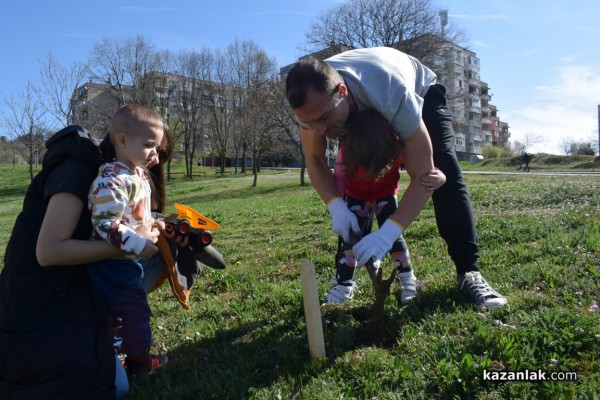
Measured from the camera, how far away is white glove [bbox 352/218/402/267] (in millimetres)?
2627

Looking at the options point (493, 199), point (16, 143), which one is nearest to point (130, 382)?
point (493, 199)

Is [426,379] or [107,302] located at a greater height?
[107,302]

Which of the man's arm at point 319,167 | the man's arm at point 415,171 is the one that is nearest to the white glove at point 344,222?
the man's arm at point 319,167

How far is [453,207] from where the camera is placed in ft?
10.4

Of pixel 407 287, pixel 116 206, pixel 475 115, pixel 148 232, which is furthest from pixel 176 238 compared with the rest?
pixel 475 115

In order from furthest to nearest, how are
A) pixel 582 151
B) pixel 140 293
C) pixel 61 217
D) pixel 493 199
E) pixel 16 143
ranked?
pixel 582 151 → pixel 16 143 → pixel 493 199 → pixel 140 293 → pixel 61 217

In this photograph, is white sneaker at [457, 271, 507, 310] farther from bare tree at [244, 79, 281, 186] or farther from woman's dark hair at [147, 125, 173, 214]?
bare tree at [244, 79, 281, 186]

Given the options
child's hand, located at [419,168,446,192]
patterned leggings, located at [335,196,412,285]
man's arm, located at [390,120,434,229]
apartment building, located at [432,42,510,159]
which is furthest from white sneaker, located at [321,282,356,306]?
apartment building, located at [432,42,510,159]

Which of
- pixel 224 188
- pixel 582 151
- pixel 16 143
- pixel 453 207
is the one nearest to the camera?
pixel 453 207

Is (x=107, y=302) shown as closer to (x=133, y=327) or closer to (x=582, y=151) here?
(x=133, y=327)

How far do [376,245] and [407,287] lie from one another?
0.84 meters

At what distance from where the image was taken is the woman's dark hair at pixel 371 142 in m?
2.55

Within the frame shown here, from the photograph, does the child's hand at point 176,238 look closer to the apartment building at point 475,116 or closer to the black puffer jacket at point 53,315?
the black puffer jacket at point 53,315

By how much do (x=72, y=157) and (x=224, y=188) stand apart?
27.7 meters
